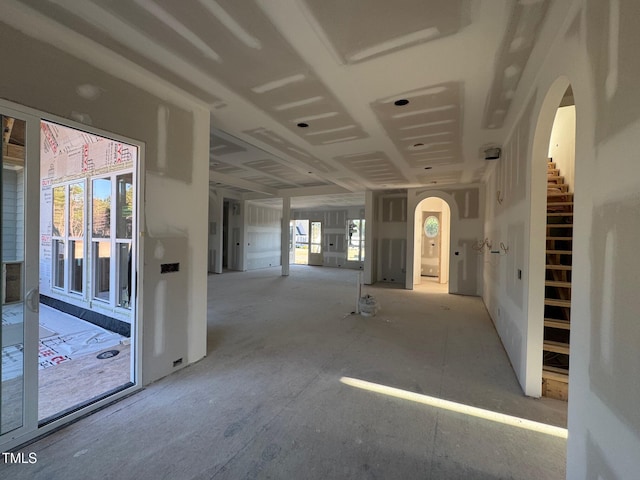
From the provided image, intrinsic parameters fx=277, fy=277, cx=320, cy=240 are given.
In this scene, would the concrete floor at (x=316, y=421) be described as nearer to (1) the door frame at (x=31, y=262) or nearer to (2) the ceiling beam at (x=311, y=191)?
(1) the door frame at (x=31, y=262)

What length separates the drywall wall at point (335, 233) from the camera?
12.4m

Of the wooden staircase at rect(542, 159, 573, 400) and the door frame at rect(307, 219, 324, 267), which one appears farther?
the door frame at rect(307, 219, 324, 267)

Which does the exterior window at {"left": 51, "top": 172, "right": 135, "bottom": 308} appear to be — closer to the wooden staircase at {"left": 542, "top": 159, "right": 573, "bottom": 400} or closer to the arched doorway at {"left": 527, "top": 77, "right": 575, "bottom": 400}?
the arched doorway at {"left": 527, "top": 77, "right": 575, "bottom": 400}

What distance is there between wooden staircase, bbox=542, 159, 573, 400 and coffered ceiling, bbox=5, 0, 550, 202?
4.37 ft

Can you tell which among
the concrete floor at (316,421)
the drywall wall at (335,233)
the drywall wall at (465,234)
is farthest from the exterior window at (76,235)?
the drywall wall at (335,233)

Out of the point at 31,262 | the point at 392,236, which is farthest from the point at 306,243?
the point at 31,262

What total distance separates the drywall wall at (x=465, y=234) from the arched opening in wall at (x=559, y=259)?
2.01m

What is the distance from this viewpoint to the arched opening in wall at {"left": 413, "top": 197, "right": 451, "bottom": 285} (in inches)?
360

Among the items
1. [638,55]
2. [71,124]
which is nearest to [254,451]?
[71,124]

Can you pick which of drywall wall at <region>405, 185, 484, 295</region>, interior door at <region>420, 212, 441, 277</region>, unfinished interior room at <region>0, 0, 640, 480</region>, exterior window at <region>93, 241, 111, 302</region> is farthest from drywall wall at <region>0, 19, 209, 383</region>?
interior door at <region>420, 212, 441, 277</region>

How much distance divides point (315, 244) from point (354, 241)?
2076 mm

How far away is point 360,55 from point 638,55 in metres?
1.53

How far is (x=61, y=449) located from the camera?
173 centimetres

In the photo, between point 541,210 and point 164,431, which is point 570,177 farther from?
point 164,431
